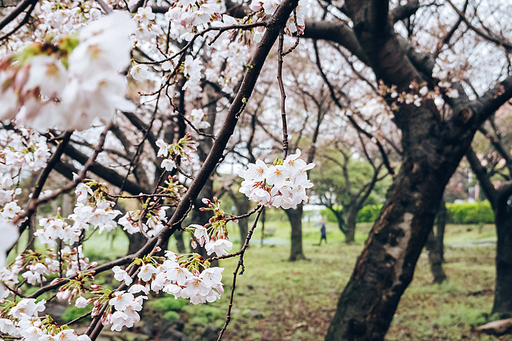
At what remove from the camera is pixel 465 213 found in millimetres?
16078

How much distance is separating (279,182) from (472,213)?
61.8ft

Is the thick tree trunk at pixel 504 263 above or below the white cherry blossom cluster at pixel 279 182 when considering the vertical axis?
below

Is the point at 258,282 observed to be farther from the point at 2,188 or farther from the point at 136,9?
the point at 136,9

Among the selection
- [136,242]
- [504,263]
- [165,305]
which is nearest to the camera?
[504,263]

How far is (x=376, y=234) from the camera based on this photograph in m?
2.87

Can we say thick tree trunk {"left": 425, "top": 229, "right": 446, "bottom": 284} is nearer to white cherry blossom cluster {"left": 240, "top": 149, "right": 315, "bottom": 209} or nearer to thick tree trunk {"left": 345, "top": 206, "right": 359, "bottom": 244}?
thick tree trunk {"left": 345, "top": 206, "right": 359, "bottom": 244}

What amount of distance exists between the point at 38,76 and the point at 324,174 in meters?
13.1

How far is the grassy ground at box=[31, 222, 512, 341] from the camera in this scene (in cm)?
412

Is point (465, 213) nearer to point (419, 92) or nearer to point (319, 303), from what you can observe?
point (319, 303)

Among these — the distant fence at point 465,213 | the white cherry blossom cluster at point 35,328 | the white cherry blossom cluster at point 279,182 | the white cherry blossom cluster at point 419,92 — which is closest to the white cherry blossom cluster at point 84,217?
the white cherry blossom cluster at point 35,328

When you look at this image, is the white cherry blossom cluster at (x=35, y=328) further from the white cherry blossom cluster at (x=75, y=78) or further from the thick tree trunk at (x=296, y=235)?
the thick tree trunk at (x=296, y=235)

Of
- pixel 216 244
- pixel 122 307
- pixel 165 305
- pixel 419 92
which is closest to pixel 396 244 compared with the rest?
pixel 419 92

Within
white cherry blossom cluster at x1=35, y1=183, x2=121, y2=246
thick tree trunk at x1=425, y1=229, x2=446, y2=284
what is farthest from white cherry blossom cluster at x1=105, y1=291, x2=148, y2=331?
thick tree trunk at x1=425, y1=229, x2=446, y2=284

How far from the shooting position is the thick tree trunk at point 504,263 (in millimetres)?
4246
